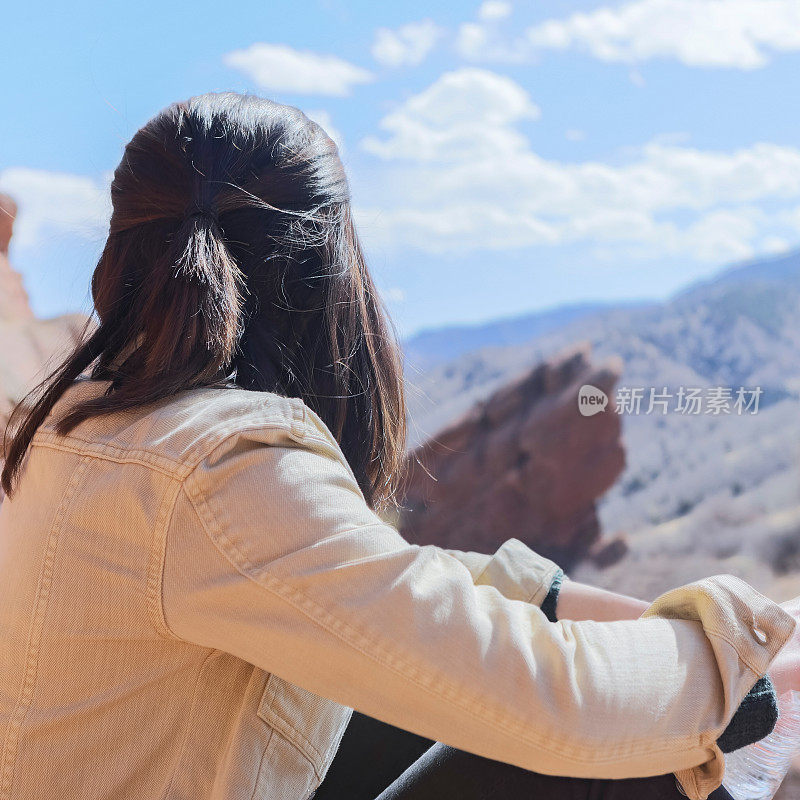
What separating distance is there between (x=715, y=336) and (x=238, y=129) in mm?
4507

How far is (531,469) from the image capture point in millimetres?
3594

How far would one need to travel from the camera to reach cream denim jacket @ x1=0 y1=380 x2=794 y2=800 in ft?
1.73

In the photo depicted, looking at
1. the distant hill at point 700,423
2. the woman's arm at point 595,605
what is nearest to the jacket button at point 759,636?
the woman's arm at point 595,605

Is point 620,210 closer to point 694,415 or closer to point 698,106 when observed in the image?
point 698,106

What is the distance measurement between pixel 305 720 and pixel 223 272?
1.15 feet

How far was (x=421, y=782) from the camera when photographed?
69 centimetres

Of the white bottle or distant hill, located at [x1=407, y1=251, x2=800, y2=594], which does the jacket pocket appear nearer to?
the white bottle

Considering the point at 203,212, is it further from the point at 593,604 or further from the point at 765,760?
the point at 765,760

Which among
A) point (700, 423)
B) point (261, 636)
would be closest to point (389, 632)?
point (261, 636)

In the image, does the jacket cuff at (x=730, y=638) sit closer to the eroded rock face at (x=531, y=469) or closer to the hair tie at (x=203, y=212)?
the hair tie at (x=203, y=212)

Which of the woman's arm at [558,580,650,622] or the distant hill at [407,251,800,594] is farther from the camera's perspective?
the distant hill at [407,251,800,594]

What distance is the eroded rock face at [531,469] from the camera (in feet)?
11.6

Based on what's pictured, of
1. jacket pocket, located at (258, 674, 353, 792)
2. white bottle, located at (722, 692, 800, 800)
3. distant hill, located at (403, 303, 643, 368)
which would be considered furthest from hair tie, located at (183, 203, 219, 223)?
distant hill, located at (403, 303, 643, 368)

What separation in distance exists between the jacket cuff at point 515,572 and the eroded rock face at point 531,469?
8.54 ft
